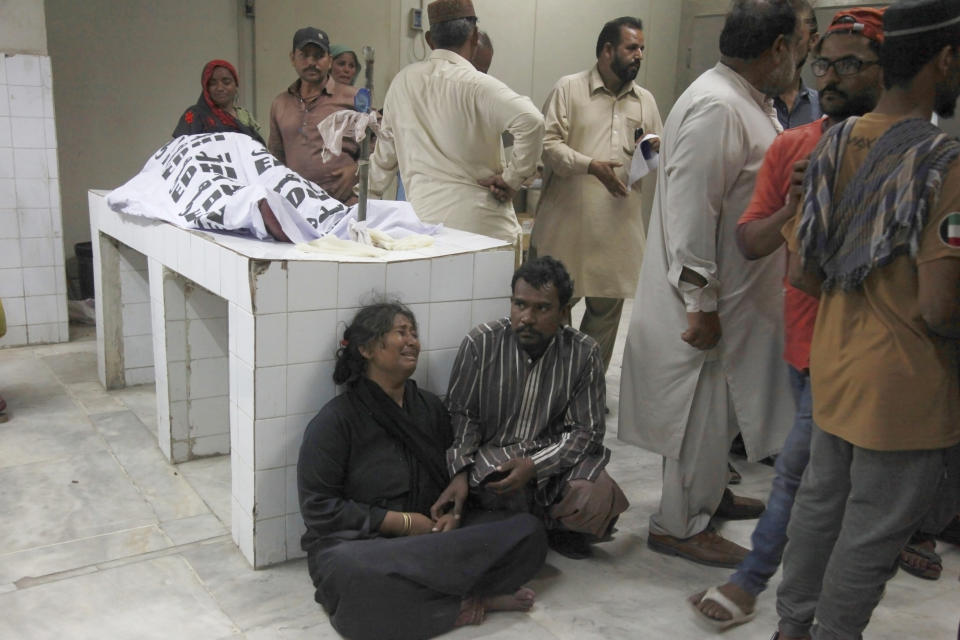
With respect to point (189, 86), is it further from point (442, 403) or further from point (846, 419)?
point (846, 419)

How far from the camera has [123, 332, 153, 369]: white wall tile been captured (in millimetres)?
3713

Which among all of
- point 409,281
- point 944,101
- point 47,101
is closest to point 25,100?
point 47,101

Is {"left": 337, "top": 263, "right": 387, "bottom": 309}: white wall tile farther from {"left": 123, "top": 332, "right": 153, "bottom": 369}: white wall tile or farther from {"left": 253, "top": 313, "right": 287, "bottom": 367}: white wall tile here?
{"left": 123, "top": 332, "right": 153, "bottom": 369}: white wall tile

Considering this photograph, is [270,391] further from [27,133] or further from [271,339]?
[27,133]

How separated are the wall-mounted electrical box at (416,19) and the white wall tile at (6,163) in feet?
9.21

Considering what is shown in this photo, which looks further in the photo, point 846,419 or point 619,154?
point 619,154

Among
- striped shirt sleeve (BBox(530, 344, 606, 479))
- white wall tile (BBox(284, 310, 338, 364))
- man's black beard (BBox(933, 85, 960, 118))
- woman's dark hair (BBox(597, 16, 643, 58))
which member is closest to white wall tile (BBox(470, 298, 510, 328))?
striped shirt sleeve (BBox(530, 344, 606, 479))

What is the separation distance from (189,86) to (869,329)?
4.83 meters

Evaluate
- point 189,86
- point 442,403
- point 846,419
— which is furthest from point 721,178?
point 189,86

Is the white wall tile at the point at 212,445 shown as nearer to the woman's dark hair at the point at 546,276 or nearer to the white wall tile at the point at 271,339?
the white wall tile at the point at 271,339

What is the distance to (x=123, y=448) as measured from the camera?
Result: 3096 mm

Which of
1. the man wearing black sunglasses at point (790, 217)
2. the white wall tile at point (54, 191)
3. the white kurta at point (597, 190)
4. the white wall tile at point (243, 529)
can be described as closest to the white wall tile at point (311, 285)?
the white wall tile at point (243, 529)

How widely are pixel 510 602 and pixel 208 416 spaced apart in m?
1.44

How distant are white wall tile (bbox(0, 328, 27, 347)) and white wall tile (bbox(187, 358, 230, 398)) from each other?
199cm
